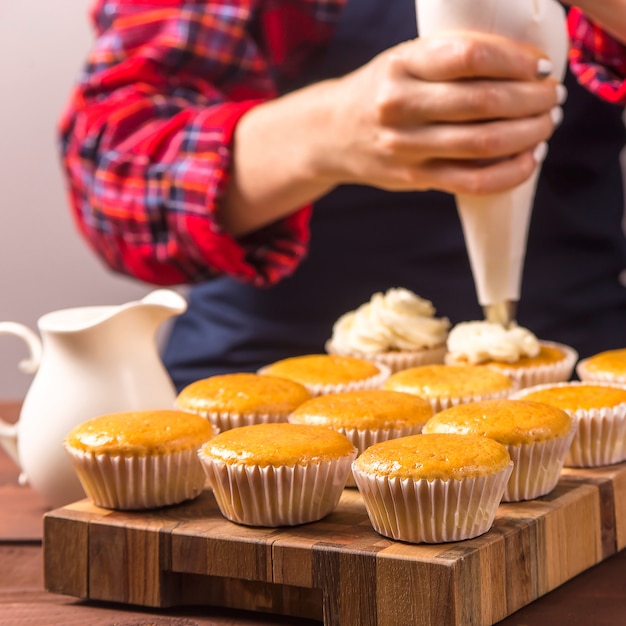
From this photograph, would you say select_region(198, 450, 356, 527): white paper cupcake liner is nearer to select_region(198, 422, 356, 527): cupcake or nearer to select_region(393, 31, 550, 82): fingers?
select_region(198, 422, 356, 527): cupcake

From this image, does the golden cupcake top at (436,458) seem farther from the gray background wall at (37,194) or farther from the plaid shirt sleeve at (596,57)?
the gray background wall at (37,194)

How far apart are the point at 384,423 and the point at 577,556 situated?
0.65ft

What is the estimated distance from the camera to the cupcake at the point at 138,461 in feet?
2.75

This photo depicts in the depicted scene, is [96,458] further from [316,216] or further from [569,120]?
[569,120]

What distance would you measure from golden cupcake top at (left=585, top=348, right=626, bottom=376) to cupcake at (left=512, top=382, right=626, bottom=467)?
0.36ft

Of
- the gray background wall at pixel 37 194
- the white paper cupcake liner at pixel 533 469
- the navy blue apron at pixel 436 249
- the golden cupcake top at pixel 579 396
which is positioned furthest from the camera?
the gray background wall at pixel 37 194

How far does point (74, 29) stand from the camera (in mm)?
2658

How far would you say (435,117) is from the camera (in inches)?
39.6

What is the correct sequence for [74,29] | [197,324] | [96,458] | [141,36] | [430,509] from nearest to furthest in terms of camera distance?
[430,509], [96,458], [141,36], [197,324], [74,29]

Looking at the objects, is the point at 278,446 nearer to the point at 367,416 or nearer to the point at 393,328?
the point at 367,416

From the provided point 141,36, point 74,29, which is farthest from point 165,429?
point 74,29

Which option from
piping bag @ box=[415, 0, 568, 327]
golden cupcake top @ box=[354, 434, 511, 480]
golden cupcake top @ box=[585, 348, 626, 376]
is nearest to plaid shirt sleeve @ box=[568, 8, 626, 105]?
piping bag @ box=[415, 0, 568, 327]

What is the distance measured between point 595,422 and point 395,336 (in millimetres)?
371

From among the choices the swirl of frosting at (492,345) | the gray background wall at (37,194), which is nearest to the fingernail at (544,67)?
the swirl of frosting at (492,345)
